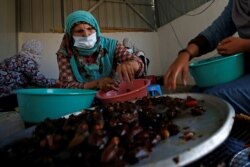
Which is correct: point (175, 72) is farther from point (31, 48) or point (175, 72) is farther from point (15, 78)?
point (31, 48)

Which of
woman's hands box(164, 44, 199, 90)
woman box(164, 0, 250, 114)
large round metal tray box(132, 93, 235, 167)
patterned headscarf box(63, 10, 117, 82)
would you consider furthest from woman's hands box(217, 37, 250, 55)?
patterned headscarf box(63, 10, 117, 82)

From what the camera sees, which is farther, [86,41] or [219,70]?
[86,41]

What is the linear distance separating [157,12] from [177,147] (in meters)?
5.18

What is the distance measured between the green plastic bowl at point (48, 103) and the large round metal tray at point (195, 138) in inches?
9.2

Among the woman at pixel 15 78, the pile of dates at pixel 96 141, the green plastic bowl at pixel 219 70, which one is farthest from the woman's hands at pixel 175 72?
the woman at pixel 15 78

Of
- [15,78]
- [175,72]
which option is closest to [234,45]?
[175,72]

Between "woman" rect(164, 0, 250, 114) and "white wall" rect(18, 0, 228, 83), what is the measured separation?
2.22 metres

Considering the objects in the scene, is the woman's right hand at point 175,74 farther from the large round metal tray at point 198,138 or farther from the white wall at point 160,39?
the white wall at point 160,39

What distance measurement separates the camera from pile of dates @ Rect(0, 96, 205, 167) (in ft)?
1.68

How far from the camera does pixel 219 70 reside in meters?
1.24

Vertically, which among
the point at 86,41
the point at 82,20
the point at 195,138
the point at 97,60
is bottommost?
the point at 195,138

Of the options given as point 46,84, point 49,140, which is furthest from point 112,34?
point 49,140

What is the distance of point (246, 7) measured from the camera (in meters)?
1.37

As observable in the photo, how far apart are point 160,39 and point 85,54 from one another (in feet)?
12.7
